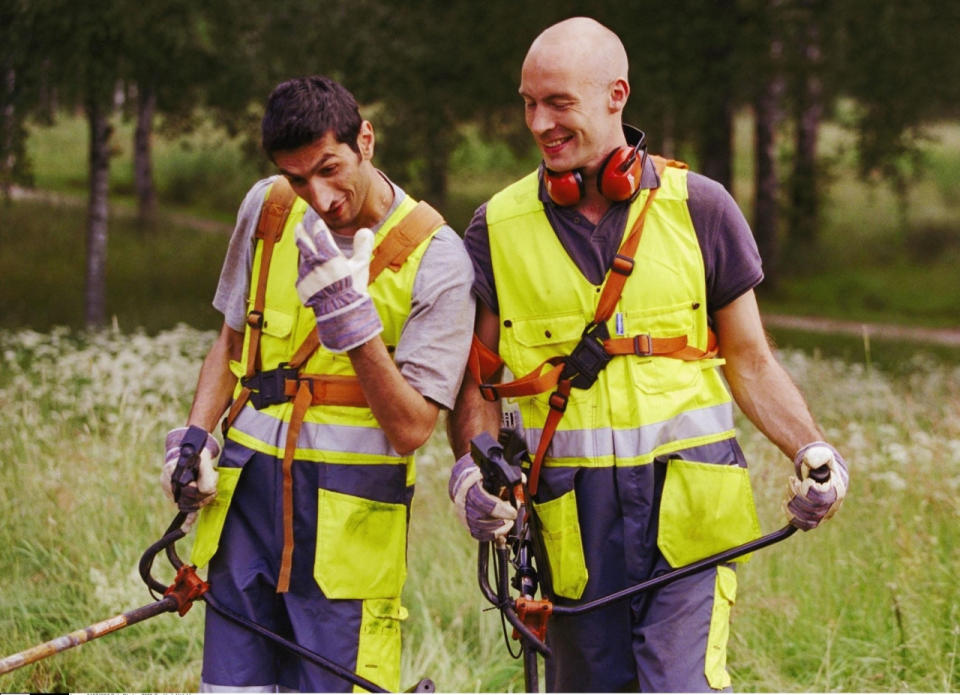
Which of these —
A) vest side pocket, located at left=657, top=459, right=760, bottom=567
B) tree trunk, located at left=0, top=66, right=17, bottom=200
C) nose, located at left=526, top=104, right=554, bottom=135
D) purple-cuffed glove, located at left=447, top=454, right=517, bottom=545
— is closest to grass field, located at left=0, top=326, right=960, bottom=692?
vest side pocket, located at left=657, top=459, right=760, bottom=567

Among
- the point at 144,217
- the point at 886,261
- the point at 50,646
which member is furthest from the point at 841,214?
the point at 50,646

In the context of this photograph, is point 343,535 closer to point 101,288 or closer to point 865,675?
point 865,675

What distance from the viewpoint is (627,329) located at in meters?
3.38

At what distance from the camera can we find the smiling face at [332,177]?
3232mm

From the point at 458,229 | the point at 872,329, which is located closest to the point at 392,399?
the point at 458,229

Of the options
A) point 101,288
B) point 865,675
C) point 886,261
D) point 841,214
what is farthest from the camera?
→ point 841,214

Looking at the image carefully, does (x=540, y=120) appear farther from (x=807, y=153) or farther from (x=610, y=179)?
(x=807, y=153)

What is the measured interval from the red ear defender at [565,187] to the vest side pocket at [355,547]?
928 millimetres

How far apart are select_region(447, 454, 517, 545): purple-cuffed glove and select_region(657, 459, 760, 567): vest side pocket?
0.43 meters

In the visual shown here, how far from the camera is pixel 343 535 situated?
3.34 meters

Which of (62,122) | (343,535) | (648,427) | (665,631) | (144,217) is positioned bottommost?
(665,631)

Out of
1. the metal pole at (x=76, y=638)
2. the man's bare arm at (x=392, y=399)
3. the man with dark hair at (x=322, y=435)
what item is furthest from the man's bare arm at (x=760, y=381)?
the metal pole at (x=76, y=638)

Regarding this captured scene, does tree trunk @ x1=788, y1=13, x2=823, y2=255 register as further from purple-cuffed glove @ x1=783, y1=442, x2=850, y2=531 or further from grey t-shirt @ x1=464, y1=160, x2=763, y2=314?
purple-cuffed glove @ x1=783, y1=442, x2=850, y2=531

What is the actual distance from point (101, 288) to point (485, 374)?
476 inches
